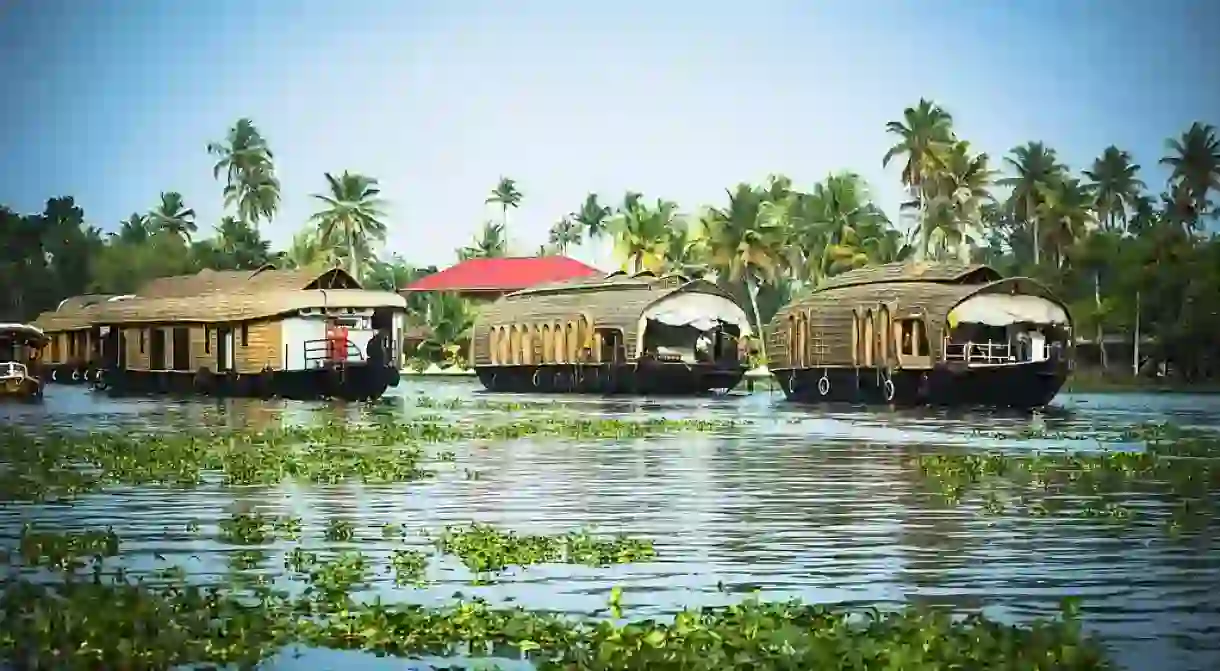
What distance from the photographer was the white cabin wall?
1020 inches

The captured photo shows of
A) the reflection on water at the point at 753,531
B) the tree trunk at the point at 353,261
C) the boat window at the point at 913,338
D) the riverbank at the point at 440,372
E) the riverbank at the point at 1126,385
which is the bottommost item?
the reflection on water at the point at 753,531

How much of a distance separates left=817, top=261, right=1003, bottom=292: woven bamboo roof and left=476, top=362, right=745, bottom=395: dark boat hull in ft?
12.7

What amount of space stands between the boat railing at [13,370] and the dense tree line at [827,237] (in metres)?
1.89

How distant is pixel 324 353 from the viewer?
2652cm

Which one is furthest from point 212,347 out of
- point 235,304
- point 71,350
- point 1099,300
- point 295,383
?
point 1099,300

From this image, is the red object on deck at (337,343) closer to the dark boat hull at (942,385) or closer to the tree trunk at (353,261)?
the tree trunk at (353,261)

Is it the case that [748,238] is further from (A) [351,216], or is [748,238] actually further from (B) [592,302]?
(A) [351,216]

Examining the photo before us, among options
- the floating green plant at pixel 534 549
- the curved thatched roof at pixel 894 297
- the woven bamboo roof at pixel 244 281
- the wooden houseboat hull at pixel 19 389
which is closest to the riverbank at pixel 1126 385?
the curved thatched roof at pixel 894 297

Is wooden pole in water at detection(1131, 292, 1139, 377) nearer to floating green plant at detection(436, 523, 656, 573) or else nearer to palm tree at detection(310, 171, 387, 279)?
palm tree at detection(310, 171, 387, 279)

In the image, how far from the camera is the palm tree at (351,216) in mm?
18203

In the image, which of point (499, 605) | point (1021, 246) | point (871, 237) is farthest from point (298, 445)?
point (871, 237)

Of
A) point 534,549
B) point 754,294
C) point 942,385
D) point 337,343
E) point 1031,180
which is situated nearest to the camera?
point 534,549

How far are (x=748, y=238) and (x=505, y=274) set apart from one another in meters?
4.99

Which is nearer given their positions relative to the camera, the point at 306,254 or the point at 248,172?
the point at 248,172
